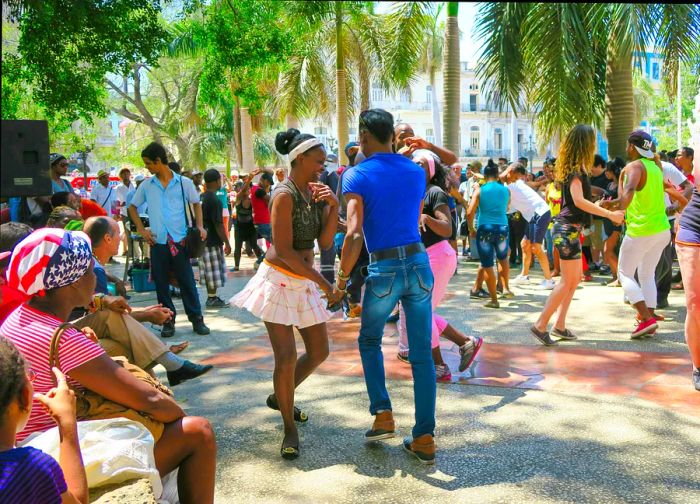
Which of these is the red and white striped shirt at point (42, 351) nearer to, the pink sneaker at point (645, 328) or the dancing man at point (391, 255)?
the dancing man at point (391, 255)

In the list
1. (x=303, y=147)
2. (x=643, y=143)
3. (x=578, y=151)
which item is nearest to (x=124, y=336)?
(x=303, y=147)

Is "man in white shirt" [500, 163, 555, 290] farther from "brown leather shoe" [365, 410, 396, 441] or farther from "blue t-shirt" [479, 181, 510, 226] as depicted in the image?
"brown leather shoe" [365, 410, 396, 441]

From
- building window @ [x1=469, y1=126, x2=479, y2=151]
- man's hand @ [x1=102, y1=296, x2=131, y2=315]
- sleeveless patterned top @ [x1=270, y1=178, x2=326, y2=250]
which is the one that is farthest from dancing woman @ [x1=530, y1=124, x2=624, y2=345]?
building window @ [x1=469, y1=126, x2=479, y2=151]

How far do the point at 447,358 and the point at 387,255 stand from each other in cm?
244

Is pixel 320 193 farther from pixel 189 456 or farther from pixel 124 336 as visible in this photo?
pixel 189 456

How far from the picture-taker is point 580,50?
12.4 meters

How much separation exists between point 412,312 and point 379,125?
1.09 meters

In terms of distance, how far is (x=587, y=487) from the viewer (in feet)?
11.9

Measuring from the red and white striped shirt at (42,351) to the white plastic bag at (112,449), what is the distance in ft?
0.56

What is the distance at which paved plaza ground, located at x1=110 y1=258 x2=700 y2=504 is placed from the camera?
369cm

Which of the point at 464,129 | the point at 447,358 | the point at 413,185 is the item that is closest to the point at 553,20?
the point at 447,358

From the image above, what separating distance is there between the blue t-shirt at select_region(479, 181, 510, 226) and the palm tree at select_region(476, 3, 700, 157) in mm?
3654

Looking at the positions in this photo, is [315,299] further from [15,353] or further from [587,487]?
[15,353]

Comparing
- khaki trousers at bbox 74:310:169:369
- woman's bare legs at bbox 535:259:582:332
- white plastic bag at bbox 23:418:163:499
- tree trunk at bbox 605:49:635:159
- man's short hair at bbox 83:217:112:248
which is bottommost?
woman's bare legs at bbox 535:259:582:332
